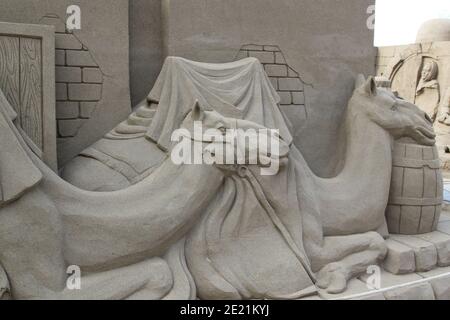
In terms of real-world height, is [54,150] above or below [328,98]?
below

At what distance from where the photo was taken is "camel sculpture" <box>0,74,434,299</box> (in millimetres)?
2053

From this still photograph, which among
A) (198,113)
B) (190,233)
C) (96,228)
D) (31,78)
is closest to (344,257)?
(190,233)

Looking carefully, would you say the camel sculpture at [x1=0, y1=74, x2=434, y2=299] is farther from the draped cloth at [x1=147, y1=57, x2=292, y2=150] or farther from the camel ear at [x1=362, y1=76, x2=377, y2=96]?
the camel ear at [x1=362, y1=76, x2=377, y2=96]

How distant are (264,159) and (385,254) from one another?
1.19 meters

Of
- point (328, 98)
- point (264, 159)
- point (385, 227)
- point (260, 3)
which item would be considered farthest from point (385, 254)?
point (260, 3)

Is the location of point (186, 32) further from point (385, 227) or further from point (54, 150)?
point (385, 227)

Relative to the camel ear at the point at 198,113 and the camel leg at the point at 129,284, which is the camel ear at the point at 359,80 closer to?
the camel ear at the point at 198,113

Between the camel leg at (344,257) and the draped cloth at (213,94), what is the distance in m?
0.79

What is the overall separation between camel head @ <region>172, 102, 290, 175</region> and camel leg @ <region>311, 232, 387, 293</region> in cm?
70

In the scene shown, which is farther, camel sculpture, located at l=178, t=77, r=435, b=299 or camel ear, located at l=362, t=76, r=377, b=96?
camel ear, located at l=362, t=76, r=377, b=96

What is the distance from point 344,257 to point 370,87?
4.51ft

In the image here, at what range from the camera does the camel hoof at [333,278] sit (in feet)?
8.22

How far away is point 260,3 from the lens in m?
3.34

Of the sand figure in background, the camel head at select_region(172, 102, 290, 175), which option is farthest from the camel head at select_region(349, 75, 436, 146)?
the sand figure in background
